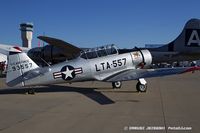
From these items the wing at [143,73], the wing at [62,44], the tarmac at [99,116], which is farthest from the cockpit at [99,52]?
the wing at [62,44]

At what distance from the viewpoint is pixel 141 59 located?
15820 mm

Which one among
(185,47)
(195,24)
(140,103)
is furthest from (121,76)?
(195,24)

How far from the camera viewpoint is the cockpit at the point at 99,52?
47.7 feet

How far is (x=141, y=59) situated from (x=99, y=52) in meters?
2.36

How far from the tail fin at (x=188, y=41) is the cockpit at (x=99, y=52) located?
6.37 metres

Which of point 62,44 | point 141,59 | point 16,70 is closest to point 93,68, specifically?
point 141,59

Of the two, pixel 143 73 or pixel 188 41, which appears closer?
pixel 143 73

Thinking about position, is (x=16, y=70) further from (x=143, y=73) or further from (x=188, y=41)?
(x=188, y=41)

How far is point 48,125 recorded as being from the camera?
716 centimetres

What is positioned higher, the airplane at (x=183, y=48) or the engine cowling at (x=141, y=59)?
the airplane at (x=183, y=48)

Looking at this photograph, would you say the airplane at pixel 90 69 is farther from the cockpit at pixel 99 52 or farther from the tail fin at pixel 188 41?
the tail fin at pixel 188 41

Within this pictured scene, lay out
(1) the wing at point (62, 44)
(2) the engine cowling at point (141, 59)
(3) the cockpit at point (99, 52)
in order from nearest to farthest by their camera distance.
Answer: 1. (3) the cockpit at point (99, 52)
2. (2) the engine cowling at point (141, 59)
3. (1) the wing at point (62, 44)

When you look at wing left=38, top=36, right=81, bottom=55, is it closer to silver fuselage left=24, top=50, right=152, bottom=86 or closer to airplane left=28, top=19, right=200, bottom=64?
airplane left=28, top=19, right=200, bottom=64

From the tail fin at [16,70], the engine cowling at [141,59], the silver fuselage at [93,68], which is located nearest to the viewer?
the tail fin at [16,70]
